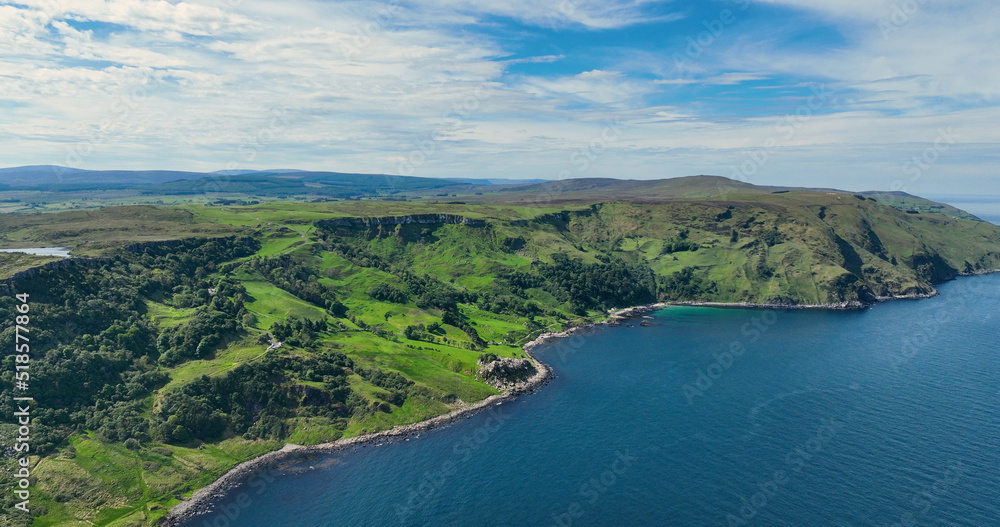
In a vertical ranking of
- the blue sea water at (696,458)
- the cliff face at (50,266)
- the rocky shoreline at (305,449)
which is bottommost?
the rocky shoreline at (305,449)

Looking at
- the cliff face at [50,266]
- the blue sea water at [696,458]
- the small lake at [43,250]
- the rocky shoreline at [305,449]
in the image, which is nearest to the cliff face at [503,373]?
the rocky shoreline at [305,449]

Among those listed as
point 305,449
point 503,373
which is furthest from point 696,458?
point 305,449

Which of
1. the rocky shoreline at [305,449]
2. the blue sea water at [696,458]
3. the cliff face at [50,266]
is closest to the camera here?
the blue sea water at [696,458]

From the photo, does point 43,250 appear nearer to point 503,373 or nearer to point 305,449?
point 305,449

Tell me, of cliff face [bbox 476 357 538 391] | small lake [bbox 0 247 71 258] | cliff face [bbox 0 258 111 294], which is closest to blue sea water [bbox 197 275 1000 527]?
cliff face [bbox 476 357 538 391]

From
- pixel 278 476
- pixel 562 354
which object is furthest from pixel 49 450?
pixel 562 354

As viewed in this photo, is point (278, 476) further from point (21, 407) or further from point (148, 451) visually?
point (21, 407)

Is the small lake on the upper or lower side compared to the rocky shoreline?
upper

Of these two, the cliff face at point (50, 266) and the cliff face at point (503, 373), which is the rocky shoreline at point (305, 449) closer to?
the cliff face at point (503, 373)

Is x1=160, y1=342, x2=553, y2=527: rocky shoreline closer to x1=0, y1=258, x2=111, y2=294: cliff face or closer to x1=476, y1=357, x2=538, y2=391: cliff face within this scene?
x1=476, y1=357, x2=538, y2=391: cliff face
